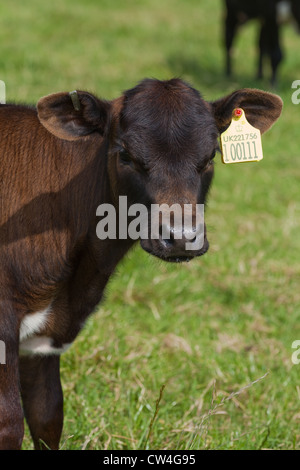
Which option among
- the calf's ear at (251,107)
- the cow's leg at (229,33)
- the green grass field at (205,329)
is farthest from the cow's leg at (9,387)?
the cow's leg at (229,33)

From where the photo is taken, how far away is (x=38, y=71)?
11.1m

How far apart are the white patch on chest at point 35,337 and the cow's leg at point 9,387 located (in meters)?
0.14

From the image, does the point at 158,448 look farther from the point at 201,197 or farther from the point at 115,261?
the point at 201,197

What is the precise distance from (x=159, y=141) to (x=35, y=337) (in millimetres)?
1126

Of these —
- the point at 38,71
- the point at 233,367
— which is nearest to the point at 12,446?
the point at 233,367

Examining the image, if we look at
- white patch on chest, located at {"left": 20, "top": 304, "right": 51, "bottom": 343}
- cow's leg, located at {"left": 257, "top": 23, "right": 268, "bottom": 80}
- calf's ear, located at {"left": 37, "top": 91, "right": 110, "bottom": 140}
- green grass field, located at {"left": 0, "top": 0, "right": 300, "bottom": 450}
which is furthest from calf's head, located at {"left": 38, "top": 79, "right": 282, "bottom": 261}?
cow's leg, located at {"left": 257, "top": 23, "right": 268, "bottom": 80}

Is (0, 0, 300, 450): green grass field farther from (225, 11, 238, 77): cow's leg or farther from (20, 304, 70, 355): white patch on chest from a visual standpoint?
(225, 11, 238, 77): cow's leg

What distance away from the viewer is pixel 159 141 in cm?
341

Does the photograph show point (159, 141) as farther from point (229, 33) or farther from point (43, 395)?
point (229, 33)

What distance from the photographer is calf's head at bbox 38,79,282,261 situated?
10.8ft

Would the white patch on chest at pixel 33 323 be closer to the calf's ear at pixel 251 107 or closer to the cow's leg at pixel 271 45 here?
the calf's ear at pixel 251 107

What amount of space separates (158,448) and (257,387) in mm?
1206

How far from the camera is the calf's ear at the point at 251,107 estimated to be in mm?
3809

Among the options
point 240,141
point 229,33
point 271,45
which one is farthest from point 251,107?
point 229,33
